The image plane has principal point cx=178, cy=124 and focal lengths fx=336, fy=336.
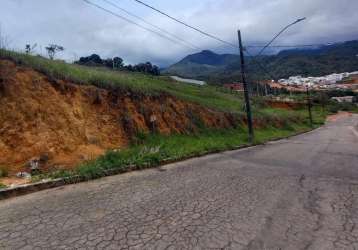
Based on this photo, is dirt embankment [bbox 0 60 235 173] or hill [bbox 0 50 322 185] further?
dirt embankment [bbox 0 60 235 173]

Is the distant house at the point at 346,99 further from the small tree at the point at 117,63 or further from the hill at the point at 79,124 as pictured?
the hill at the point at 79,124

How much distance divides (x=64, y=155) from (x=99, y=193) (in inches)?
144

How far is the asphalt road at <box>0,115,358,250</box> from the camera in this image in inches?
192

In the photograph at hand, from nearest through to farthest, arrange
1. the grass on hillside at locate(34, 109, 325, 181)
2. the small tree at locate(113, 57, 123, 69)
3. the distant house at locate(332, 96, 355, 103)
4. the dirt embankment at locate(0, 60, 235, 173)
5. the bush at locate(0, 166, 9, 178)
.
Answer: the bush at locate(0, 166, 9, 178)
the grass on hillside at locate(34, 109, 325, 181)
the dirt embankment at locate(0, 60, 235, 173)
the small tree at locate(113, 57, 123, 69)
the distant house at locate(332, 96, 355, 103)

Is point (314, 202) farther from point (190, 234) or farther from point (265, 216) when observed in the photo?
point (190, 234)

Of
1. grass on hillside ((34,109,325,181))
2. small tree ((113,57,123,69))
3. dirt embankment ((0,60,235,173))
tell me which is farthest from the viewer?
small tree ((113,57,123,69))

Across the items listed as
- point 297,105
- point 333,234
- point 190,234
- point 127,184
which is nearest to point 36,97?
point 127,184

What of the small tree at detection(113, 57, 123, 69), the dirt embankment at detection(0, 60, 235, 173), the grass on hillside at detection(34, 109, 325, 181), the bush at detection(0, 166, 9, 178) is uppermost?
the small tree at detection(113, 57, 123, 69)

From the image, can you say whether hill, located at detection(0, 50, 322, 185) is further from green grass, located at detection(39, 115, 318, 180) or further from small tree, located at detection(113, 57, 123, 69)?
small tree, located at detection(113, 57, 123, 69)

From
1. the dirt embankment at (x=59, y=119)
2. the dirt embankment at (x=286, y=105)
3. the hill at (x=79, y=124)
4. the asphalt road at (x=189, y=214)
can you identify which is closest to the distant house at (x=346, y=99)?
the dirt embankment at (x=286, y=105)

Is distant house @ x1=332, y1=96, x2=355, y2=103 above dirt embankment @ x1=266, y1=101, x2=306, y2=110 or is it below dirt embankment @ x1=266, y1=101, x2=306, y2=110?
below

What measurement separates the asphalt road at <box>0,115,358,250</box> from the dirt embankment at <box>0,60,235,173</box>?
252 cm

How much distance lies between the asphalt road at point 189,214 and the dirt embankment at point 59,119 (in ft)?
8.26

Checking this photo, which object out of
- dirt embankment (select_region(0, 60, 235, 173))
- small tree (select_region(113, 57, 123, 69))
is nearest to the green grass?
dirt embankment (select_region(0, 60, 235, 173))
